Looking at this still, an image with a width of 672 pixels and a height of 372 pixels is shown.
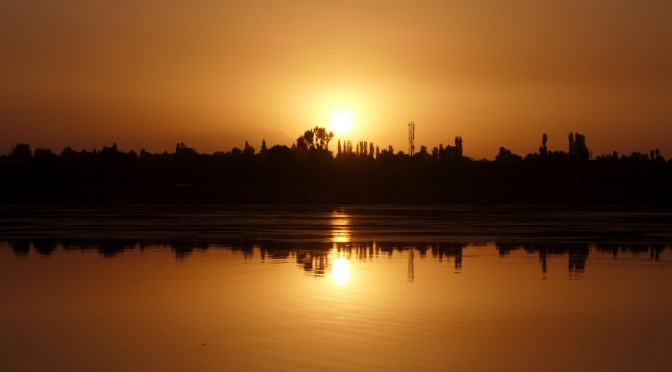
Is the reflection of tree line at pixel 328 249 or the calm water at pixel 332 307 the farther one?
the reflection of tree line at pixel 328 249

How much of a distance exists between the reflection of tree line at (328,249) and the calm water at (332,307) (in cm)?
14

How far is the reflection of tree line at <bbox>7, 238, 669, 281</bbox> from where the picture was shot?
37222mm

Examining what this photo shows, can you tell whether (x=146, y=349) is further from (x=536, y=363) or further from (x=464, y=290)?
(x=464, y=290)

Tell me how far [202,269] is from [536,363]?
18.2 meters

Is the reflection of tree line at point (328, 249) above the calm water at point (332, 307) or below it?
above

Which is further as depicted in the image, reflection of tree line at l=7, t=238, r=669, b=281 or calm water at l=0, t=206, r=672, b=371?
reflection of tree line at l=7, t=238, r=669, b=281

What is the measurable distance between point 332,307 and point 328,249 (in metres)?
19.9

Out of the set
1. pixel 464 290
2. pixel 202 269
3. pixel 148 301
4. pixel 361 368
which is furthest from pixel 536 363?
pixel 202 269

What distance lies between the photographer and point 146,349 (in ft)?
56.1

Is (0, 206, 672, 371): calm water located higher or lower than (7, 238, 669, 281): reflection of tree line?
lower

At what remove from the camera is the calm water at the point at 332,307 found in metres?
16.5

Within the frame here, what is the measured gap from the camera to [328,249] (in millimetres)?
42250

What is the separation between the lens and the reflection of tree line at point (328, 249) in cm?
3722

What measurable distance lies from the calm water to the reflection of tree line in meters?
0.14
